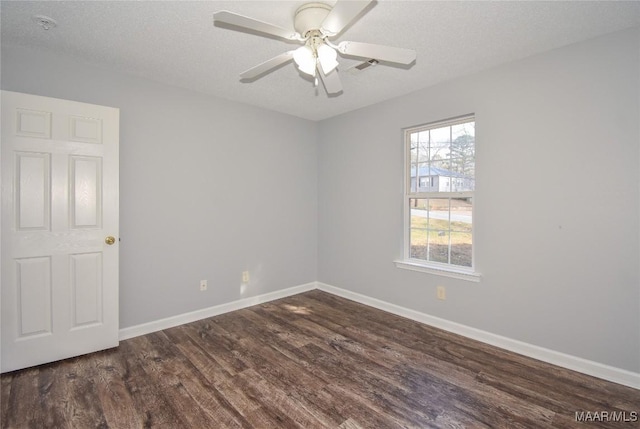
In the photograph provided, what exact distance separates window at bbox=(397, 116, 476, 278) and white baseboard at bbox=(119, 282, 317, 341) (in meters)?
1.61

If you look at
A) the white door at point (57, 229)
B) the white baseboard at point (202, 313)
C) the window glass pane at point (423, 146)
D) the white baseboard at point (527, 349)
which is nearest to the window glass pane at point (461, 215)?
the window glass pane at point (423, 146)

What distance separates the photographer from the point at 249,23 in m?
1.57

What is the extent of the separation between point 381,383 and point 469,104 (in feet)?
8.40

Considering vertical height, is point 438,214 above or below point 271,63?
below

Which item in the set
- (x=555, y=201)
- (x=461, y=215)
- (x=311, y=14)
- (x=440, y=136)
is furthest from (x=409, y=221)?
(x=311, y=14)

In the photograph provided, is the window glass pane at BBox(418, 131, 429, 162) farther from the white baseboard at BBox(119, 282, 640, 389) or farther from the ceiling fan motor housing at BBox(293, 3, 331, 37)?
the ceiling fan motor housing at BBox(293, 3, 331, 37)

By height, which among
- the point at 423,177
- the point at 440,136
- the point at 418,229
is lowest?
the point at 418,229

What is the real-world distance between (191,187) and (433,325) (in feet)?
9.63

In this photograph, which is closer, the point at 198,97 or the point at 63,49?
the point at 63,49

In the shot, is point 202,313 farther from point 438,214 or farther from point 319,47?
point 319,47

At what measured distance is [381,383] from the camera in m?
2.20

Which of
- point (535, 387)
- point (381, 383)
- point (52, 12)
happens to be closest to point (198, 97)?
point (52, 12)

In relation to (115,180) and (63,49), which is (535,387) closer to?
(115,180)

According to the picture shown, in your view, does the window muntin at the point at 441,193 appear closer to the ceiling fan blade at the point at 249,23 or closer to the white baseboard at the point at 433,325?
the white baseboard at the point at 433,325
